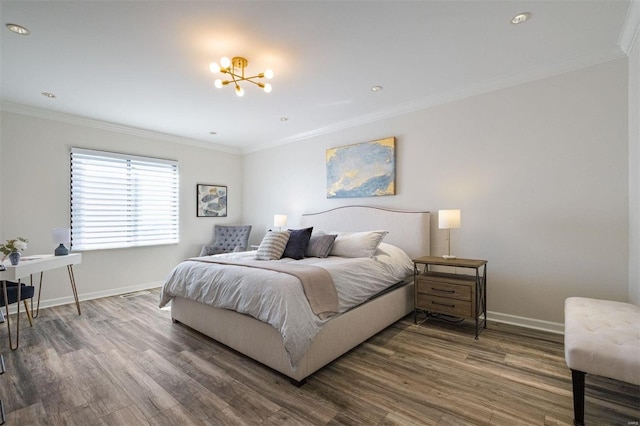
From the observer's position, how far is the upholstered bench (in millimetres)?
1422

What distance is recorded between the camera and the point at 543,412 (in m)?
1.70

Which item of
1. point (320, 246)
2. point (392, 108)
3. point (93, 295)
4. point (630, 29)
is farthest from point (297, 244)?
point (630, 29)

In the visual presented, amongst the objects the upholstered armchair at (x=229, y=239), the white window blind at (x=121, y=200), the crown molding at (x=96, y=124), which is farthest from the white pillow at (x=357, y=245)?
the crown molding at (x=96, y=124)

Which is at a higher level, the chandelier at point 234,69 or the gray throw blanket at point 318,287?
the chandelier at point 234,69

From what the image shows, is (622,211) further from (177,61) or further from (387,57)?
(177,61)

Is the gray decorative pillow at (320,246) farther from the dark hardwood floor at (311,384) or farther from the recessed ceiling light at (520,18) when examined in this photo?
the recessed ceiling light at (520,18)

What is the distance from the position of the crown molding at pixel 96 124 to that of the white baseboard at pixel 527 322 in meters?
5.50

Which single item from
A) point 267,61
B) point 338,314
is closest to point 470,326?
point 338,314

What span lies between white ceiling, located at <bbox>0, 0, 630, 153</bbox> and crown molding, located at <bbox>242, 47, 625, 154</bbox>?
12 mm

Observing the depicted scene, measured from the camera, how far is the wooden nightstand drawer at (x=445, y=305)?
9.30 feet

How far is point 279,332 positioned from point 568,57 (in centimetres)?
365

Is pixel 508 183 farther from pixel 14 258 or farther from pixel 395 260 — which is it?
pixel 14 258

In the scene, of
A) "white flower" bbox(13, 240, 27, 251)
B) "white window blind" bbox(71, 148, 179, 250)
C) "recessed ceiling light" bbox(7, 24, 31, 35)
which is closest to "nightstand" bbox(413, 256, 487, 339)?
"recessed ceiling light" bbox(7, 24, 31, 35)

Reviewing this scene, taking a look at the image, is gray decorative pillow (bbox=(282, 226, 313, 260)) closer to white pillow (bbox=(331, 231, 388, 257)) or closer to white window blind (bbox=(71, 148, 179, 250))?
white pillow (bbox=(331, 231, 388, 257))
